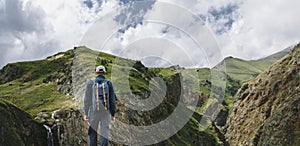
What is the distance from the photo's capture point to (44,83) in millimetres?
149125

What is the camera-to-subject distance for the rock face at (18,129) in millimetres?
57594

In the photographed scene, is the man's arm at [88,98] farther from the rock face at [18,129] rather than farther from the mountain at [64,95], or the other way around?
the mountain at [64,95]

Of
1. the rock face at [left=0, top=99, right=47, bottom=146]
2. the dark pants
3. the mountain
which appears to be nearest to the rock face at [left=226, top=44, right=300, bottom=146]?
the mountain

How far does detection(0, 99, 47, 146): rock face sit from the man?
131 ft

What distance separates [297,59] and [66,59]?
116 meters

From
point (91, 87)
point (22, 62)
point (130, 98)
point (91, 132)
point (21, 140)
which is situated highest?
point (22, 62)

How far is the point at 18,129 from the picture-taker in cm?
6391

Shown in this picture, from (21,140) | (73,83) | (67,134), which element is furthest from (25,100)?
(21,140)

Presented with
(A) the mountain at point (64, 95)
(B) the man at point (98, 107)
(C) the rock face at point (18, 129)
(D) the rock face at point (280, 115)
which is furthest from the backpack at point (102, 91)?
(D) the rock face at point (280, 115)

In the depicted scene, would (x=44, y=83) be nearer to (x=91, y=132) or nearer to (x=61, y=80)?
(x=61, y=80)

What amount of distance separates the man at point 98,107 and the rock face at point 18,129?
3984cm

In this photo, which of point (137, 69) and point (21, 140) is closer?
point (21, 140)

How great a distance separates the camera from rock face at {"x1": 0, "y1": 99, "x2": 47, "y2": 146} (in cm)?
5759

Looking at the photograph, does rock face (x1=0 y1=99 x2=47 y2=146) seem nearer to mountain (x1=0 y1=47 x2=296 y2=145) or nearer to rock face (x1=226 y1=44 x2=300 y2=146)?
mountain (x1=0 y1=47 x2=296 y2=145)
